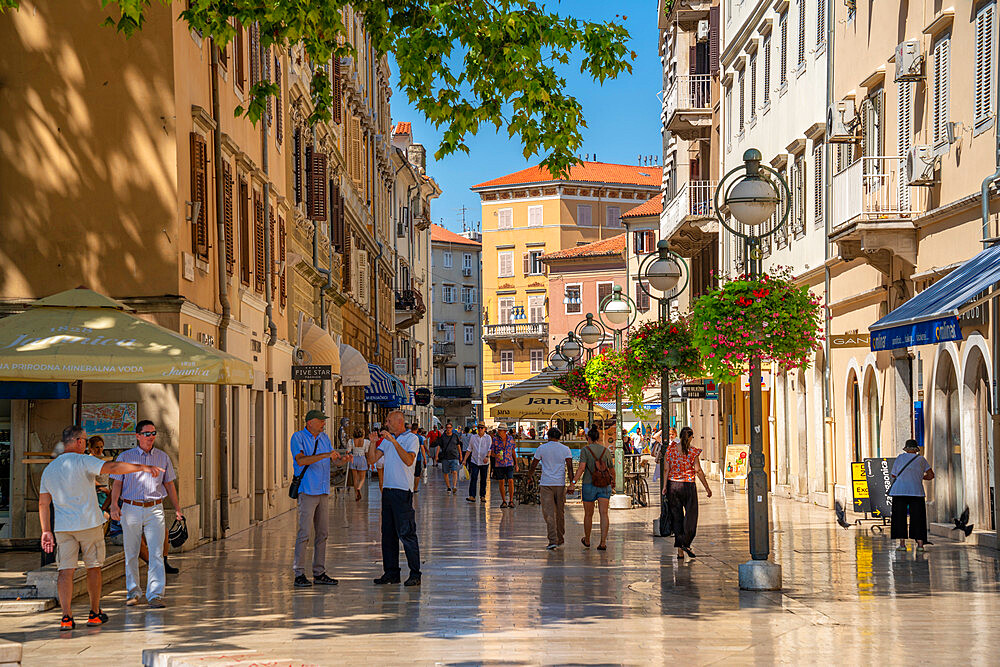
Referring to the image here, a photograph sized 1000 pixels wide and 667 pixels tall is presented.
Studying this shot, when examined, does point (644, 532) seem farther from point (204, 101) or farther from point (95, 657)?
point (95, 657)

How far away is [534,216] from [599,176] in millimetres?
5590

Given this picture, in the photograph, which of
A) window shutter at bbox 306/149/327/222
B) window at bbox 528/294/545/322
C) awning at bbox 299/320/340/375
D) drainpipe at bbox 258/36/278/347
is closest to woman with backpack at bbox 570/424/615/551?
drainpipe at bbox 258/36/278/347

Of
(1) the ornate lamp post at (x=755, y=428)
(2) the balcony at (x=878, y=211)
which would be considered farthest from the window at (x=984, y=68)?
(1) the ornate lamp post at (x=755, y=428)

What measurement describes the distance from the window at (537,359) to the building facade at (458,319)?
1040 cm

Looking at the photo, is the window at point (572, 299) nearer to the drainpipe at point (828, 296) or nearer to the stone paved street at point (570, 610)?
the drainpipe at point (828, 296)

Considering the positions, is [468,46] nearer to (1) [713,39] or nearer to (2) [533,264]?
(1) [713,39]

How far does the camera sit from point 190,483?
65.9 feet

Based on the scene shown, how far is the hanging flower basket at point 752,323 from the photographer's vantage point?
1568cm

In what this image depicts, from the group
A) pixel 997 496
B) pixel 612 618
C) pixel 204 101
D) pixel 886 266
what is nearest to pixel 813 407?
pixel 886 266

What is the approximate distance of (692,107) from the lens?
149 feet

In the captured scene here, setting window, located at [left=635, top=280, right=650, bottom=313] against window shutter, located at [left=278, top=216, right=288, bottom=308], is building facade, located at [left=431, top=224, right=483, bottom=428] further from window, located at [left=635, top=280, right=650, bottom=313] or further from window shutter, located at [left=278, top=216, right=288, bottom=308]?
window shutter, located at [left=278, top=216, right=288, bottom=308]

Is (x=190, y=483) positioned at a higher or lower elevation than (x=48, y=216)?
lower

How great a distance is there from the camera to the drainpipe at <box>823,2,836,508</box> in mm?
28344

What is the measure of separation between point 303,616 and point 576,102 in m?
5.33
